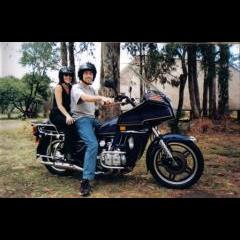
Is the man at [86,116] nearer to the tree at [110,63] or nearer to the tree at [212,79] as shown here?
the tree at [110,63]

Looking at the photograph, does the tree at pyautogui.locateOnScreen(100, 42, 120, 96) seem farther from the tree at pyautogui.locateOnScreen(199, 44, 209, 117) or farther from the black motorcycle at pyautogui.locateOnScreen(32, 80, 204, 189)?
the tree at pyautogui.locateOnScreen(199, 44, 209, 117)

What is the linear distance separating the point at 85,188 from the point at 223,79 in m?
2.47

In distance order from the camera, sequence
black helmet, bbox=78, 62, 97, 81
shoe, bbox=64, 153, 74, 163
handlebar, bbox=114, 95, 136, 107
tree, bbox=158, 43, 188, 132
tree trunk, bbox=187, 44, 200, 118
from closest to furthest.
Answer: handlebar, bbox=114, 95, 136, 107 → black helmet, bbox=78, 62, 97, 81 → shoe, bbox=64, 153, 74, 163 → tree, bbox=158, 43, 188, 132 → tree trunk, bbox=187, 44, 200, 118

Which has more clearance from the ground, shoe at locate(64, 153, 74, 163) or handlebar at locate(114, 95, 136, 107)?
handlebar at locate(114, 95, 136, 107)

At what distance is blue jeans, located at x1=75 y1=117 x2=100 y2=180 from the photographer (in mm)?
6777

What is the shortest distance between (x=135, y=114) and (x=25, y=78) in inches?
68.6

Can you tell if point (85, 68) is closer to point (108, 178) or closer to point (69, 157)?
point (69, 157)

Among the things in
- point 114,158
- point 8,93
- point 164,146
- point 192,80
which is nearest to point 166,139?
point 164,146

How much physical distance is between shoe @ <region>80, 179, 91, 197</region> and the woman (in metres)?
0.43

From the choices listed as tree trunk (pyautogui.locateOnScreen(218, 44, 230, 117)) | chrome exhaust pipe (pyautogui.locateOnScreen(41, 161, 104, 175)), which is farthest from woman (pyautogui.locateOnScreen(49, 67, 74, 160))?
tree trunk (pyautogui.locateOnScreen(218, 44, 230, 117))

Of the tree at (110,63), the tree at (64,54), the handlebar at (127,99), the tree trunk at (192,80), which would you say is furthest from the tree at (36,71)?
the tree trunk at (192,80)
